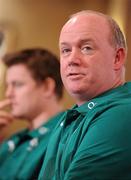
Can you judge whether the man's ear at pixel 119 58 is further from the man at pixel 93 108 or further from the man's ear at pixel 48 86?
the man's ear at pixel 48 86

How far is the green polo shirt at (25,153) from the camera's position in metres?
1.48

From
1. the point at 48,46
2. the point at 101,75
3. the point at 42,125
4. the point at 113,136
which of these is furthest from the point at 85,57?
the point at 48,46

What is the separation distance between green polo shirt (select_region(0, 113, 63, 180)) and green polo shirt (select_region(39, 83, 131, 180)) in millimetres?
555

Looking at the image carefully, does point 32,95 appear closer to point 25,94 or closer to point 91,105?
point 25,94

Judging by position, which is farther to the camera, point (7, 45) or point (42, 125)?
point (7, 45)

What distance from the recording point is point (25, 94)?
66.0 inches

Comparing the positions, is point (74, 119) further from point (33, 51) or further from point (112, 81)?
point (33, 51)

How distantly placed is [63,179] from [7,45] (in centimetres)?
163

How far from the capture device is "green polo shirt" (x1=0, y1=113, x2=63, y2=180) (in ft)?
4.86

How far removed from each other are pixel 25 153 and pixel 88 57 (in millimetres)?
734

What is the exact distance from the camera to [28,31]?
243 centimetres

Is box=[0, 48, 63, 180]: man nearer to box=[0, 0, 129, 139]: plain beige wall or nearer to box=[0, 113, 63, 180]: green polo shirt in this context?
box=[0, 113, 63, 180]: green polo shirt

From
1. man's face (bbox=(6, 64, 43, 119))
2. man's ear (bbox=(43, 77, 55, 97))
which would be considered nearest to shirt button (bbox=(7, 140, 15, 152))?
man's face (bbox=(6, 64, 43, 119))

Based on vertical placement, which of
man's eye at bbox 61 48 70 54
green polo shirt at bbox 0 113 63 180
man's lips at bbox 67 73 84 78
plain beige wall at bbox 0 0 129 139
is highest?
plain beige wall at bbox 0 0 129 139
